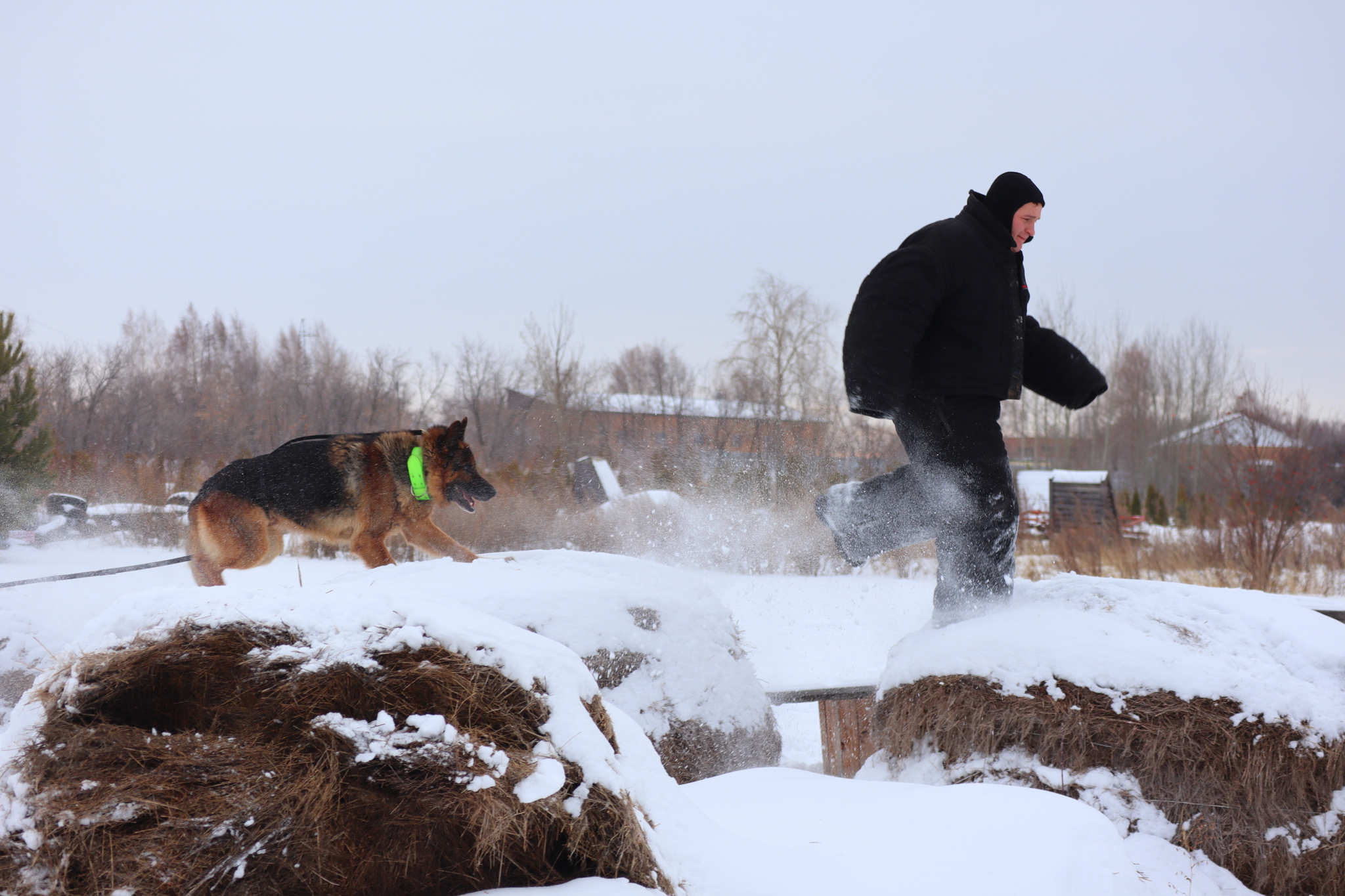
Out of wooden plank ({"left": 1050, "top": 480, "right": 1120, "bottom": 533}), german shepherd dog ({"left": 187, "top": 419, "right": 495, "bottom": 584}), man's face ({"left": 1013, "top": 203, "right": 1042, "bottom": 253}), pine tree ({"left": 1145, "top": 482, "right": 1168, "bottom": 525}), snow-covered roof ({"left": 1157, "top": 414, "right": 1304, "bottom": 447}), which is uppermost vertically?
man's face ({"left": 1013, "top": 203, "right": 1042, "bottom": 253})

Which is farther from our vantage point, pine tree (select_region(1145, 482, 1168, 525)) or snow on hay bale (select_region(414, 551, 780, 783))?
pine tree (select_region(1145, 482, 1168, 525))

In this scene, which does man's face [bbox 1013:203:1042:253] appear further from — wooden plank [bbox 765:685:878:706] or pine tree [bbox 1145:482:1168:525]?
pine tree [bbox 1145:482:1168:525]

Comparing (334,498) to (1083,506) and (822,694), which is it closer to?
(822,694)

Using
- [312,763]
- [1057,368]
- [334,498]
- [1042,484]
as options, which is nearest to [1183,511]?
[1042,484]

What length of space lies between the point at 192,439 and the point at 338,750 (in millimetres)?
19049

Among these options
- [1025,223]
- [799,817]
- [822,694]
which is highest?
[1025,223]

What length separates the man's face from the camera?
348 cm

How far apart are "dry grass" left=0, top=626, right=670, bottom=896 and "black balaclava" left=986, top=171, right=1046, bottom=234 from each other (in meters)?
3.16

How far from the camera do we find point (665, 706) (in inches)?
115

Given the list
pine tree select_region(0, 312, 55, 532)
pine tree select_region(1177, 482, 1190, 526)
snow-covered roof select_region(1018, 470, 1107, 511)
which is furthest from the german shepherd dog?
snow-covered roof select_region(1018, 470, 1107, 511)

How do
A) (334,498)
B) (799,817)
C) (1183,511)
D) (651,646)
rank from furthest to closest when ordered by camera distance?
1. (1183,511)
2. (334,498)
3. (651,646)
4. (799,817)

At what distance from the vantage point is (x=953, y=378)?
3.36 m

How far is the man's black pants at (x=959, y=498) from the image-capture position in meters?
3.33

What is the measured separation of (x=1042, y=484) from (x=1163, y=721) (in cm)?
1873
